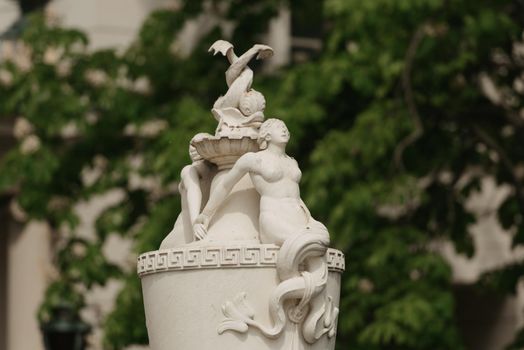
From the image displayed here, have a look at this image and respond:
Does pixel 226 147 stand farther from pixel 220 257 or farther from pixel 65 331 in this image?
pixel 65 331

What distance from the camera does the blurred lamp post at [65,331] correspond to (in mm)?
17797

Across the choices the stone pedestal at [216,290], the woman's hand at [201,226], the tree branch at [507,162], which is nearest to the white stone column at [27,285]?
the tree branch at [507,162]

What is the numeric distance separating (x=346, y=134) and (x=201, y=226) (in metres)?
8.31

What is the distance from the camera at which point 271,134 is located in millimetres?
9555

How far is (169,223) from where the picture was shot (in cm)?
1778

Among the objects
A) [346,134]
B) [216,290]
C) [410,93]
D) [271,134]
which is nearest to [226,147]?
[271,134]

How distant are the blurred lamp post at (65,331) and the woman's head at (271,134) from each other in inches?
341

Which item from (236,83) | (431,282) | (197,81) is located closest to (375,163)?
(431,282)

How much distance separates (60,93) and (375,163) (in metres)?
4.26

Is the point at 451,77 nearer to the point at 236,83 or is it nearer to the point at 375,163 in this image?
the point at 375,163

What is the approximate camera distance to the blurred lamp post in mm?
17797

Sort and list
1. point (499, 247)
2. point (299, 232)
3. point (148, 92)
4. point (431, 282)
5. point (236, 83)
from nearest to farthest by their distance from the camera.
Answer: point (299, 232), point (236, 83), point (431, 282), point (148, 92), point (499, 247)

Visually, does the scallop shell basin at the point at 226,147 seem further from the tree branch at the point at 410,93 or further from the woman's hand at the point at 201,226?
the tree branch at the point at 410,93

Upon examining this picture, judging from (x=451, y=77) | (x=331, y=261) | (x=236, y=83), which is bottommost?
(x=331, y=261)
